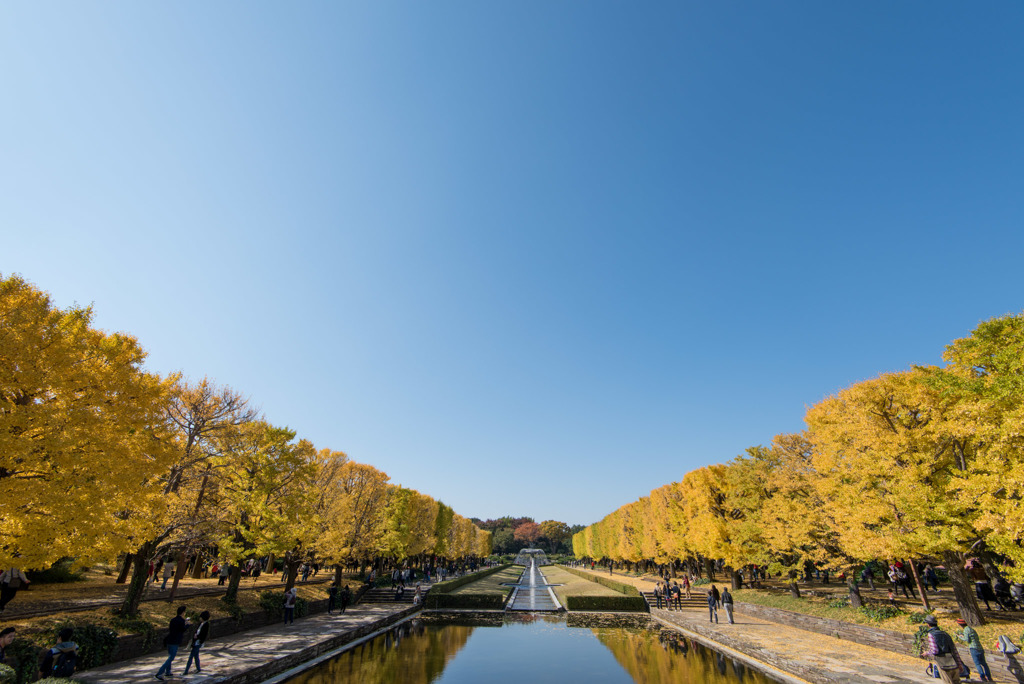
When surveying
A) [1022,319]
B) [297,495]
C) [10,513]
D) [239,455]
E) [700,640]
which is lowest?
[700,640]

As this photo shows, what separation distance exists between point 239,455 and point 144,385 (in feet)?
30.9

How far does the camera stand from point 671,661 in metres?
16.0

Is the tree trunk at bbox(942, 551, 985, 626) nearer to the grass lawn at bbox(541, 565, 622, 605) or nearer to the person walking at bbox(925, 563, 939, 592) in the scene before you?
the person walking at bbox(925, 563, 939, 592)

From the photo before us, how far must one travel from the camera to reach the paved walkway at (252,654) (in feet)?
40.1

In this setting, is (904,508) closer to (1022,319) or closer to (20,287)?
(1022,319)

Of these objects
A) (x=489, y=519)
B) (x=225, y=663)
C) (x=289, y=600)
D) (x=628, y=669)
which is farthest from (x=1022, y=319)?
(x=489, y=519)

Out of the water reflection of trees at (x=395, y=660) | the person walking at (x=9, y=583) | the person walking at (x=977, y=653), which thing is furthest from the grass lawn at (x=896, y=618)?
the person walking at (x=9, y=583)

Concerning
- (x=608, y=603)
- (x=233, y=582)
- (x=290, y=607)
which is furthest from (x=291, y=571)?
(x=608, y=603)

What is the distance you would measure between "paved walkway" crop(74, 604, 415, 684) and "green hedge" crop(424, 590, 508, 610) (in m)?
8.45

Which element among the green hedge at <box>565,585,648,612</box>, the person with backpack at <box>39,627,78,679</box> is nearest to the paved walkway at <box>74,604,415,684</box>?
the person with backpack at <box>39,627,78,679</box>

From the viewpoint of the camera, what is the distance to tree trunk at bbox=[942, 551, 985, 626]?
15750 millimetres

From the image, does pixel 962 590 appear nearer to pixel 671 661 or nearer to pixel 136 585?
pixel 671 661

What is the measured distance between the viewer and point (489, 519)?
183 metres

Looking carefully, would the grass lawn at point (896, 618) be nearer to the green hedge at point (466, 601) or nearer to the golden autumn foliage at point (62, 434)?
the green hedge at point (466, 601)
